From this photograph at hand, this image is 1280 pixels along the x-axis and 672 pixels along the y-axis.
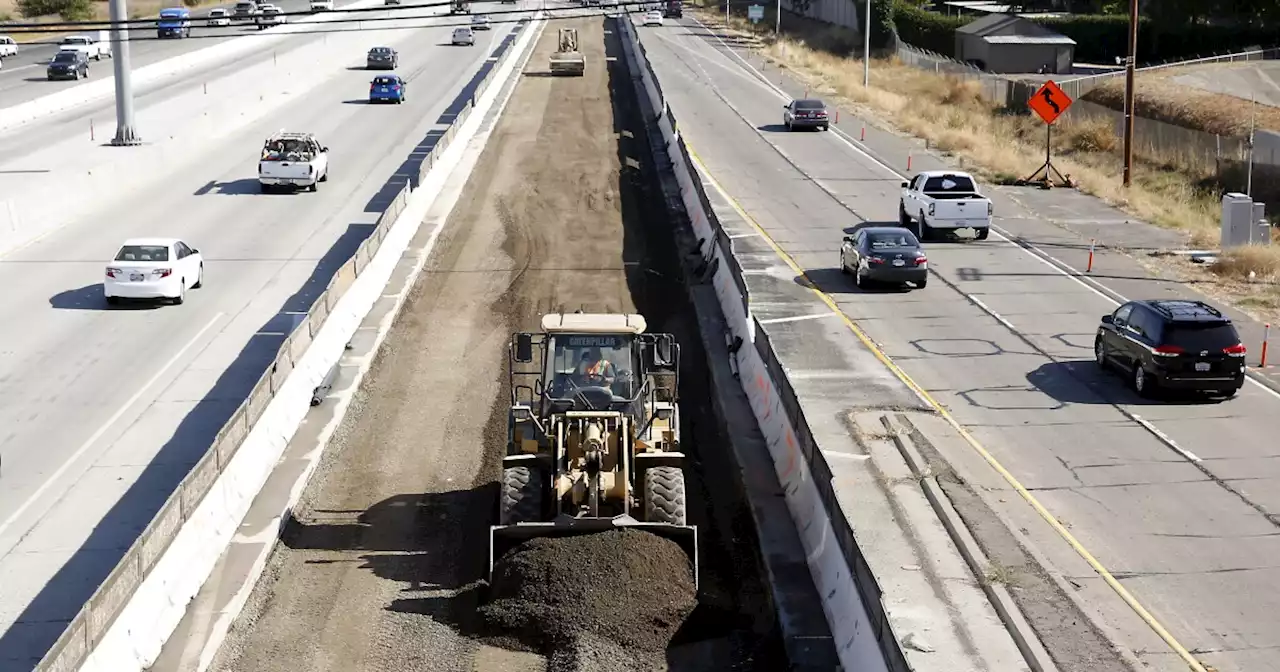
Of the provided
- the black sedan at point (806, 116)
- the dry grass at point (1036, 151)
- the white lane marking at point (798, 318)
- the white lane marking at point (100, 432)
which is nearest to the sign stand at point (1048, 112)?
the dry grass at point (1036, 151)

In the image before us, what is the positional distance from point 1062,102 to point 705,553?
38480mm

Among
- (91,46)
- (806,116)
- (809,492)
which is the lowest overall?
(809,492)

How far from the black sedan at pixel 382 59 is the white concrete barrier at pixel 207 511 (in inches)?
2591

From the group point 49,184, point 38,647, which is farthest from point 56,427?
point 49,184

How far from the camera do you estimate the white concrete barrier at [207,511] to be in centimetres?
1466

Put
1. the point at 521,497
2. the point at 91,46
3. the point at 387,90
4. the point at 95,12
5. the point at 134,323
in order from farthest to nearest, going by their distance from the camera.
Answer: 1. the point at 95,12
2. the point at 91,46
3. the point at 387,90
4. the point at 134,323
5. the point at 521,497

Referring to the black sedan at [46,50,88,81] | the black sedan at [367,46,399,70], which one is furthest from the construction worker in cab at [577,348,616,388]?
the black sedan at [367,46,399,70]

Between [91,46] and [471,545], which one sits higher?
[91,46]

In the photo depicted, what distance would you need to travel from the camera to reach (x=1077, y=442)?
24594 mm

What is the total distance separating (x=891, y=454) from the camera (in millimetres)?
23438

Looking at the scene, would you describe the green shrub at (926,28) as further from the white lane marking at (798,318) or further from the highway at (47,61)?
the white lane marking at (798,318)

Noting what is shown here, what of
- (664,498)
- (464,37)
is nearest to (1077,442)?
(664,498)

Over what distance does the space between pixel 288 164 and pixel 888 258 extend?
23172 millimetres

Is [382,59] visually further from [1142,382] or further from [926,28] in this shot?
[1142,382]
